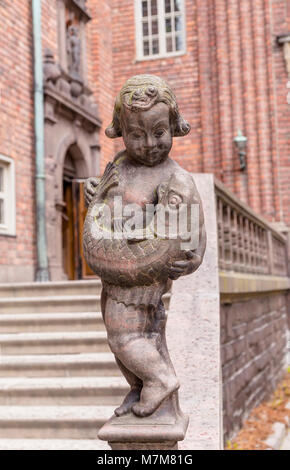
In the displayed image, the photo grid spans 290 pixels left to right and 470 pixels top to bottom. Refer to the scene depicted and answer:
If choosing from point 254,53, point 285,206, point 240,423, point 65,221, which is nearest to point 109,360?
point 240,423

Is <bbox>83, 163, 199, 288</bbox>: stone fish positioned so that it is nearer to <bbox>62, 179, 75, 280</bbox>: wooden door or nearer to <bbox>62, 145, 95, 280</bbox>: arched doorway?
<bbox>62, 145, 95, 280</bbox>: arched doorway

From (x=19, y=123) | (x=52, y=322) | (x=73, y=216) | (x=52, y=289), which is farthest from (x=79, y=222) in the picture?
(x=52, y=322)

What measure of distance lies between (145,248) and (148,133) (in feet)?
1.46

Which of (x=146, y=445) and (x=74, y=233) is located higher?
(x=74, y=233)

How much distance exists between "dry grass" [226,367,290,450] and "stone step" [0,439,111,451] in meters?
1.73

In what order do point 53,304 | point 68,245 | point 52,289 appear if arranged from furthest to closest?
point 68,245 → point 52,289 → point 53,304

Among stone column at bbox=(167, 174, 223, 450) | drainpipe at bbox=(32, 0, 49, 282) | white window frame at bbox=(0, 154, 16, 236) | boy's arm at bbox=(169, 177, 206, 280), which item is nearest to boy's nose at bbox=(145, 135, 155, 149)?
boy's arm at bbox=(169, 177, 206, 280)

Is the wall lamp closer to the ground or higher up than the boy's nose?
higher up

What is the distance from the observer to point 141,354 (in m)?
2.12

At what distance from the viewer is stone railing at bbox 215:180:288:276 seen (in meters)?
4.81

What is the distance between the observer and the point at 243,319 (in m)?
5.93

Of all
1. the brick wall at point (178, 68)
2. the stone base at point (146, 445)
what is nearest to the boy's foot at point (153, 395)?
the stone base at point (146, 445)

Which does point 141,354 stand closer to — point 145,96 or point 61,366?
point 145,96
